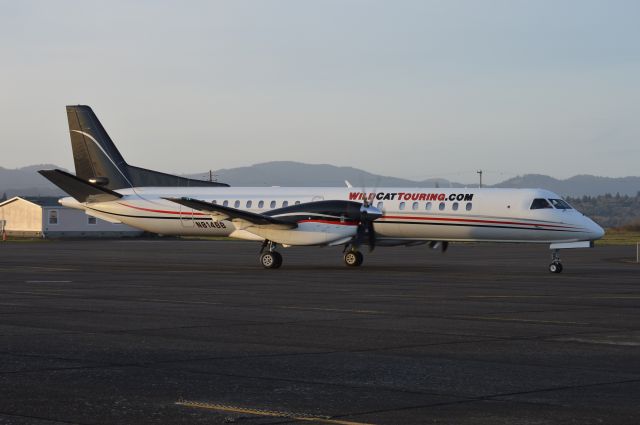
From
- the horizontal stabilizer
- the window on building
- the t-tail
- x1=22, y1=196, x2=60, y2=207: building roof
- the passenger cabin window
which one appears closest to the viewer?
the passenger cabin window

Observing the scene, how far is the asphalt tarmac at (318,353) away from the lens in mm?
9352

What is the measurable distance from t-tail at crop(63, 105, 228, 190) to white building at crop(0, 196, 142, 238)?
44.6 meters

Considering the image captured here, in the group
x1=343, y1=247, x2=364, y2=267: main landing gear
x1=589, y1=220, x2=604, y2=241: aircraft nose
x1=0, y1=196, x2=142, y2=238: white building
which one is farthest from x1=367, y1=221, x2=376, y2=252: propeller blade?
x1=0, y1=196, x2=142, y2=238: white building

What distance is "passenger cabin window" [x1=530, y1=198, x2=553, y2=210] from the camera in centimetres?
3472

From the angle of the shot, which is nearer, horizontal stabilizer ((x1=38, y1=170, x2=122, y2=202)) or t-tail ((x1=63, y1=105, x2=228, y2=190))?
horizontal stabilizer ((x1=38, y1=170, x2=122, y2=202))

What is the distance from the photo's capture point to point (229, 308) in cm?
1992

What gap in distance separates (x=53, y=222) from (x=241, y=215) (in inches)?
2137

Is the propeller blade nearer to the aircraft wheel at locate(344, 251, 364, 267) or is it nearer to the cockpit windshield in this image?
the aircraft wheel at locate(344, 251, 364, 267)

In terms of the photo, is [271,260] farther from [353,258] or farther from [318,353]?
[318,353]

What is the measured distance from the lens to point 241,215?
35938 millimetres

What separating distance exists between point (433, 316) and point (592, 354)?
5.42 m

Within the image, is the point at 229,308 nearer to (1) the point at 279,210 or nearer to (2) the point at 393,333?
(2) the point at 393,333

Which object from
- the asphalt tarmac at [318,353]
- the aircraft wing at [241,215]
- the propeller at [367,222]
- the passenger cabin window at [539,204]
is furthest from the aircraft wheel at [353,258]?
the asphalt tarmac at [318,353]

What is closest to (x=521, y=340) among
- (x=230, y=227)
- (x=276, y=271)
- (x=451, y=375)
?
(x=451, y=375)
